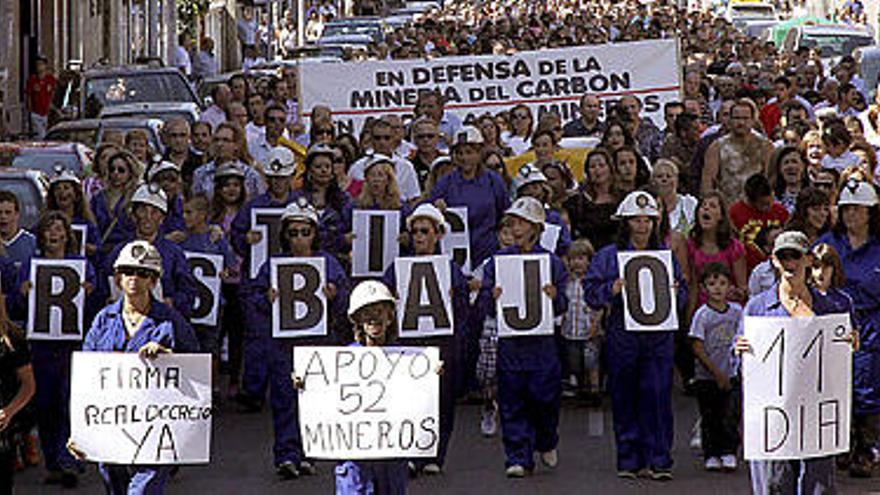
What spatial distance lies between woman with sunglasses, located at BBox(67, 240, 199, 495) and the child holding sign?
400 centimetres

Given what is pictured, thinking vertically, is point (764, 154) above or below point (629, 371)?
above

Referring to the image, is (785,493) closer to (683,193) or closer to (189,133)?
(683,193)

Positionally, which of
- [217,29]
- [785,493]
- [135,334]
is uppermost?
[217,29]

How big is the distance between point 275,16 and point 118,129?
5096 centimetres

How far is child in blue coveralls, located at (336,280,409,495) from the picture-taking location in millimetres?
10609

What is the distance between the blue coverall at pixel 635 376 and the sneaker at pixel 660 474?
0.02m

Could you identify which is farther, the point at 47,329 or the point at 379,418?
the point at 47,329

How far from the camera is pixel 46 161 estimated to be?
761 inches

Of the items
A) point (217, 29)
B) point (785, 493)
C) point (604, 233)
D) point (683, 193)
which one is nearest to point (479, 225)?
point (604, 233)

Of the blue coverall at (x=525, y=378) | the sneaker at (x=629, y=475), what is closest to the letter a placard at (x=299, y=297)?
the blue coverall at (x=525, y=378)

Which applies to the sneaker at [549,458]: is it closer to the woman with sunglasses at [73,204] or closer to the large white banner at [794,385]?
the woman with sunglasses at [73,204]

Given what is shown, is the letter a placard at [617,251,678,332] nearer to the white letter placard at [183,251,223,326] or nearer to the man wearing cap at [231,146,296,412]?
the man wearing cap at [231,146,296,412]

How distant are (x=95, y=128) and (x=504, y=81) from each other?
13.6 feet

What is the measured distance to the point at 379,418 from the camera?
10.9 meters
